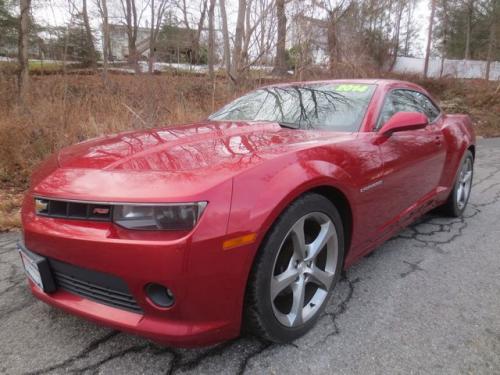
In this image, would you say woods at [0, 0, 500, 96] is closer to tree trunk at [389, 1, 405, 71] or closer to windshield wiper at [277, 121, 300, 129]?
windshield wiper at [277, 121, 300, 129]

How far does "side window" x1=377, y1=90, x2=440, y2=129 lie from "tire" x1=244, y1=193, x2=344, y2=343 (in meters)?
0.96

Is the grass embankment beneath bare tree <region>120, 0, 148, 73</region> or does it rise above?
beneath

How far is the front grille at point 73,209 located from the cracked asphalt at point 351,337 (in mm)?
659

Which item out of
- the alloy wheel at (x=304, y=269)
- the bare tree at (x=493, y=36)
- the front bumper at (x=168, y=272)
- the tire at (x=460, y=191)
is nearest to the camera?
the front bumper at (x=168, y=272)

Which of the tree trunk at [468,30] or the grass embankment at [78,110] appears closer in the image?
the grass embankment at [78,110]

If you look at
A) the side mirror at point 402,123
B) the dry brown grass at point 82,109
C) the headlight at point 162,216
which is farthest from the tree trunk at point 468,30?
the headlight at point 162,216

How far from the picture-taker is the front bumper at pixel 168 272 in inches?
52.7

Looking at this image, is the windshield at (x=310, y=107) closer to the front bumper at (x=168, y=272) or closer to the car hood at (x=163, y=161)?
the car hood at (x=163, y=161)

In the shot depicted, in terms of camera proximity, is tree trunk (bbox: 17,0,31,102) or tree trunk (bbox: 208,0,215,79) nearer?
tree trunk (bbox: 17,0,31,102)

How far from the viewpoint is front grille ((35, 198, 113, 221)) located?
4.81 feet

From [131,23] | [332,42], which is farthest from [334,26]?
[131,23]

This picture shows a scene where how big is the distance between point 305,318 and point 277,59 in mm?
8544

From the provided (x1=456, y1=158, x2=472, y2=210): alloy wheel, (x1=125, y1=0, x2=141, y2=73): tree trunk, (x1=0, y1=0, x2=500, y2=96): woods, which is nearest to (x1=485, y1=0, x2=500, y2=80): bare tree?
(x1=0, y1=0, x2=500, y2=96): woods

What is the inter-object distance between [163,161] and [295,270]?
0.81m
